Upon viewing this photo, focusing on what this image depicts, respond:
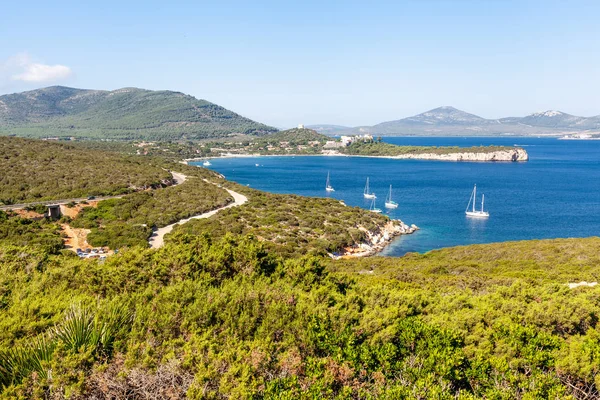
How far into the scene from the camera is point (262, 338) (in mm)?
7715

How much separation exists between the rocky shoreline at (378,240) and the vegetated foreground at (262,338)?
73.8 feet

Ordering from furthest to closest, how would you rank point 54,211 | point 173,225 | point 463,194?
point 463,194 < point 173,225 < point 54,211

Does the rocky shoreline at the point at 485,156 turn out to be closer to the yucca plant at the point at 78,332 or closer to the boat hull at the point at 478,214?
the boat hull at the point at 478,214

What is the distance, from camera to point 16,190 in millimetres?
42281

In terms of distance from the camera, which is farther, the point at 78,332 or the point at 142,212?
the point at 142,212

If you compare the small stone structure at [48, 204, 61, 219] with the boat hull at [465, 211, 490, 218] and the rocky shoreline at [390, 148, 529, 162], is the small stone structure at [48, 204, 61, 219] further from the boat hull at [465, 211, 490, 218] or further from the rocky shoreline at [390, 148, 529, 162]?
the rocky shoreline at [390, 148, 529, 162]

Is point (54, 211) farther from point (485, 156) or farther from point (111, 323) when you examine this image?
point (485, 156)

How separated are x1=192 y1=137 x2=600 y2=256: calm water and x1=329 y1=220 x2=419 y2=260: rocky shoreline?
3.65ft

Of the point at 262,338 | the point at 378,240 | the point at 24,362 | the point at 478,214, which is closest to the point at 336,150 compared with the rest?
the point at 478,214

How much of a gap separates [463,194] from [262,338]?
69.1 m

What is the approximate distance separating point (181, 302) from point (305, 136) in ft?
636

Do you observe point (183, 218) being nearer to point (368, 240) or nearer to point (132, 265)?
point (368, 240)

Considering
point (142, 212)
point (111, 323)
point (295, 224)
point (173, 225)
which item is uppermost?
point (111, 323)

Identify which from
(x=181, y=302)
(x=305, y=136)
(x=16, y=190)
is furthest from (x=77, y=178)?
(x=305, y=136)
